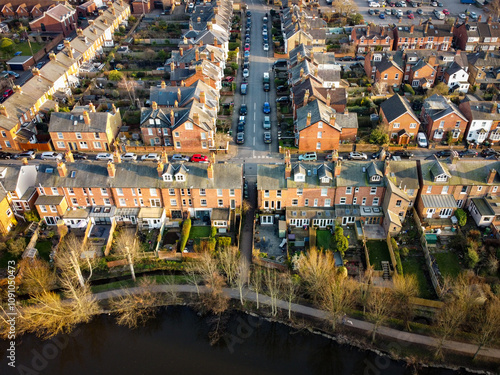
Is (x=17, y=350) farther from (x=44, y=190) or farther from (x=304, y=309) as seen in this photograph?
(x=304, y=309)

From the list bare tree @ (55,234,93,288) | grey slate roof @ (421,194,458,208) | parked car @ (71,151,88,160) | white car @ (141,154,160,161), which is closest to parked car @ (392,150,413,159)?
grey slate roof @ (421,194,458,208)

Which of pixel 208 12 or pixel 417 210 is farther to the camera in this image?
pixel 208 12

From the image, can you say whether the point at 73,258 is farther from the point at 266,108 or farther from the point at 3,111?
the point at 266,108

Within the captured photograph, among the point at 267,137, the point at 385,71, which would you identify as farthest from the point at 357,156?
the point at 385,71

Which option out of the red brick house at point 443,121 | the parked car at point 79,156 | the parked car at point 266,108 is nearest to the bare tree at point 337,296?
the red brick house at point 443,121

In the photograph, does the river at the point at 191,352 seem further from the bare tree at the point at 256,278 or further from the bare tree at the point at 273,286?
the bare tree at the point at 256,278

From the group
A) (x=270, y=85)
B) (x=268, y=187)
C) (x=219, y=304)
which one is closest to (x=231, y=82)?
(x=270, y=85)
